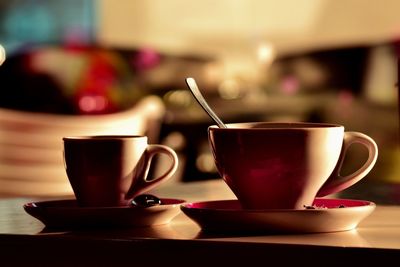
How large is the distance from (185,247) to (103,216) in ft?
0.44

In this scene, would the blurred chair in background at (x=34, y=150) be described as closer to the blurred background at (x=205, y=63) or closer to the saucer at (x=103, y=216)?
the blurred background at (x=205, y=63)

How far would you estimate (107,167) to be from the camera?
945 mm

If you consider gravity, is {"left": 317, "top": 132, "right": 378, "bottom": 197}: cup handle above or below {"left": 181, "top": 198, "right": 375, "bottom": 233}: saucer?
above

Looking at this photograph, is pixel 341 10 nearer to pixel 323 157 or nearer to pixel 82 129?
pixel 82 129

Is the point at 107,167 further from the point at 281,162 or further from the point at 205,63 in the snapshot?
the point at 205,63

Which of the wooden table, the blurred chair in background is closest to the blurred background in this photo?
the blurred chair in background

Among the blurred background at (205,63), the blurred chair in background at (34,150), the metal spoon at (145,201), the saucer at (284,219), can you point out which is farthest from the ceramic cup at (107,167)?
the blurred background at (205,63)

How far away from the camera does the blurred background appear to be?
4039 mm

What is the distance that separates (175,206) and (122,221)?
6cm

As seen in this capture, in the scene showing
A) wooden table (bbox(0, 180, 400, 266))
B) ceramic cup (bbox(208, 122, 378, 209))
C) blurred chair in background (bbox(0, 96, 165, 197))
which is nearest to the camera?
wooden table (bbox(0, 180, 400, 266))

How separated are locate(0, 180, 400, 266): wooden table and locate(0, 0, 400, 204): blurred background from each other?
296 centimetres

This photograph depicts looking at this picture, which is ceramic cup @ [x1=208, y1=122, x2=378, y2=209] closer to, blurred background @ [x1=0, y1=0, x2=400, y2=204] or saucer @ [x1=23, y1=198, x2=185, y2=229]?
saucer @ [x1=23, y1=198, x2=185, y2=229]

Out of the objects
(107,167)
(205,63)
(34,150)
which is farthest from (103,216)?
(205,63)

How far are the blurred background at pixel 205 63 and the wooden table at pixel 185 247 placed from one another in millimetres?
2959
